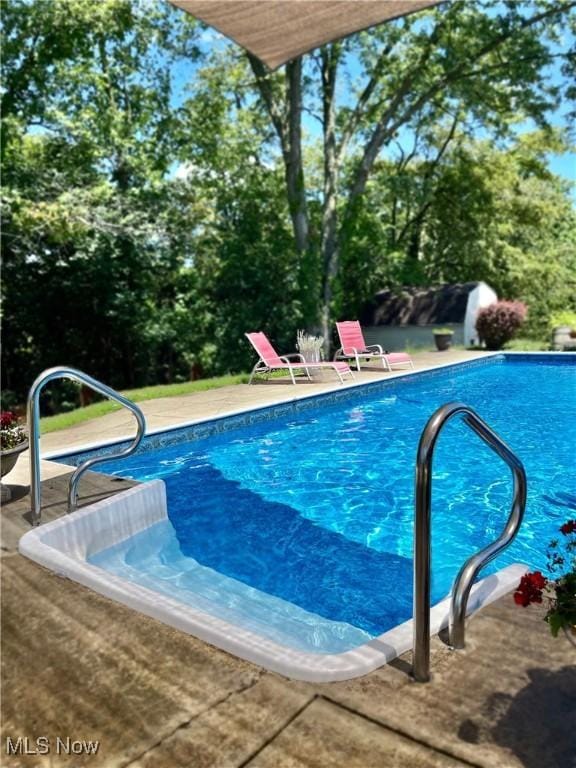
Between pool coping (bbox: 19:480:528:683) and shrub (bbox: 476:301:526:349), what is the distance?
1611 centimetres

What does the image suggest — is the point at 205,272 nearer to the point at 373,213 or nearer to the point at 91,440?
the point at 373,213

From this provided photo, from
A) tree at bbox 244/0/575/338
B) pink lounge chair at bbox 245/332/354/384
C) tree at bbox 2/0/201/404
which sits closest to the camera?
pink lounge chair at bbox 245/332/354/384

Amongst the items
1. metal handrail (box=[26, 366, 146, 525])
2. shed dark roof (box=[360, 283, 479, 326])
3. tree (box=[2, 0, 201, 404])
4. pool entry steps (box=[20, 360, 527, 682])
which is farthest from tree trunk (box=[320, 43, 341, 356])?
pool entry steps (box=[20, 360, 527, 682])

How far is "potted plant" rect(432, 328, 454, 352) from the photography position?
18.1 meters

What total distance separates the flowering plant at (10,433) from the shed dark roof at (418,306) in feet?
54.9

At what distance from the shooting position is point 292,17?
4.57m

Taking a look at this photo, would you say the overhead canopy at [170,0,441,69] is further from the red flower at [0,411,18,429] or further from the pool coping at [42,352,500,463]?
the pool coping at [42,352,500,463]

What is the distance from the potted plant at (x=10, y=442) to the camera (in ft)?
14.2

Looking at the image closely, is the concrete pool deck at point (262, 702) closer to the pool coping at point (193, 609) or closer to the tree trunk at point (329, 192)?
the pool coping at point (193, 609)

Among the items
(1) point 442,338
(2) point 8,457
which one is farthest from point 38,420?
(1) point 442,338

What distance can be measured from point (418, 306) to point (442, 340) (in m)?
2.79

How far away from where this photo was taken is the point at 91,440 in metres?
7.31

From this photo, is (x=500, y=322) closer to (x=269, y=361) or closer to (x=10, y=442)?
(x=269, y=361)

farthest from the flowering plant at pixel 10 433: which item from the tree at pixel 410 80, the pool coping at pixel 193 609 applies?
the tree at pixel 410 80
